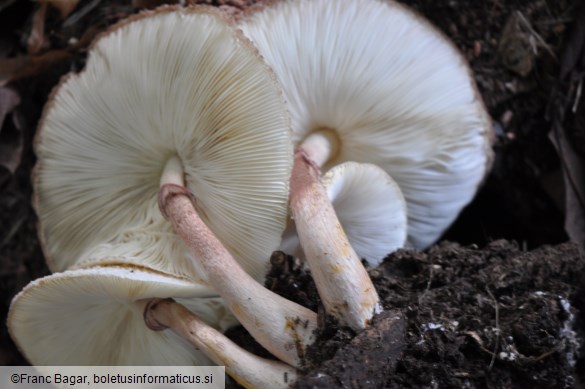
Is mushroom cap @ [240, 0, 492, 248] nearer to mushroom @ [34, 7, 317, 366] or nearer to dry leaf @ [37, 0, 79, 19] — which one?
mushroom @ [34, 7, 317, 366]

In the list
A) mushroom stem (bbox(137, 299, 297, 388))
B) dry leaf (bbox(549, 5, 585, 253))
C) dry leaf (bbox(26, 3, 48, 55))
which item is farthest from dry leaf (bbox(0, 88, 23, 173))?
dry leaf (bbox(549, 5, 585, 253))

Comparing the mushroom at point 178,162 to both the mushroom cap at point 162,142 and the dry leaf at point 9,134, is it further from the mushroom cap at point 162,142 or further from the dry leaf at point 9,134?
the dry leaf at point 9,134

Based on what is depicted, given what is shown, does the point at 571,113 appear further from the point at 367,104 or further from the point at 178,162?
the point at 178,162

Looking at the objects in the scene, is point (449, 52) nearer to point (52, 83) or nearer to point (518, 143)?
point (518, 143)

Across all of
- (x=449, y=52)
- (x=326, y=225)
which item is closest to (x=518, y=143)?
(x=449, y=52)

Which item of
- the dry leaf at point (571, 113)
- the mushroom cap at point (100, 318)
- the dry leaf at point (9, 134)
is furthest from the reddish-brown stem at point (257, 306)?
the dry leaf at point (571, 113)

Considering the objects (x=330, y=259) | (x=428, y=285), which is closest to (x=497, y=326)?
(x=428, y=285)
